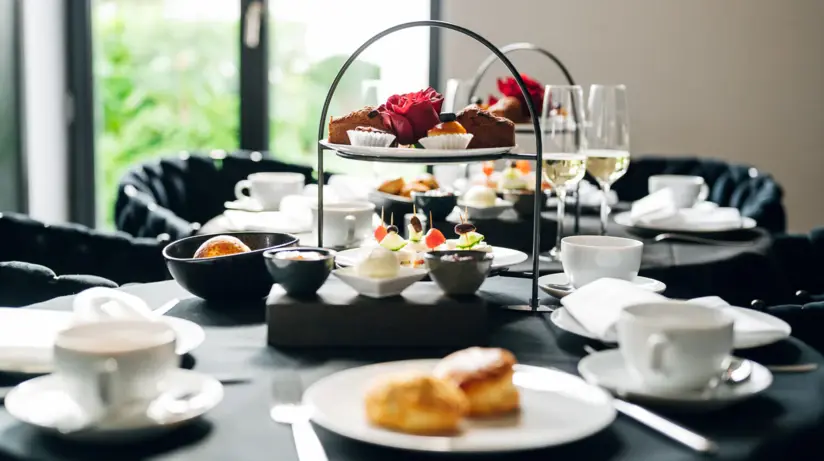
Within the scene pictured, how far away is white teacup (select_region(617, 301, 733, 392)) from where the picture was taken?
0.99 meters

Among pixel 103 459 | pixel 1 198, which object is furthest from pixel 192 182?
pixel 103 459

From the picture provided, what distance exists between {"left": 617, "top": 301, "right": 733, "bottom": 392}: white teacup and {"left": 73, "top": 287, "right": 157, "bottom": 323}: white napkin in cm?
56

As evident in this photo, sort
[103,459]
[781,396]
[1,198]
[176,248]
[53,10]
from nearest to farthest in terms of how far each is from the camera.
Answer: [103,459]
[781,396]
[176,248]
[1,198]
[53,10]

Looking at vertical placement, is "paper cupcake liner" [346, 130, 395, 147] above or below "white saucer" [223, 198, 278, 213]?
above

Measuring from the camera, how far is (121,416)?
92cm

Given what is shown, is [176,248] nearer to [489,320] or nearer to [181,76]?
[489,320]

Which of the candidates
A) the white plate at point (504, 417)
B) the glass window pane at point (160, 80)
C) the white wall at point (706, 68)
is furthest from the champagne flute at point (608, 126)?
the glass window pane at point (160, 80)

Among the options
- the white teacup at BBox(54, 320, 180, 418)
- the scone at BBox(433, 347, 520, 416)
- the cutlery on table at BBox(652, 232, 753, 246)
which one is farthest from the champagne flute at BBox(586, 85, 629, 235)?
the white teacup at BBox(54, 320, 180, 418)

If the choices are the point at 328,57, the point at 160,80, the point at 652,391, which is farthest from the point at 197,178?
the point at 652,391

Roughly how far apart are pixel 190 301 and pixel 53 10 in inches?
133

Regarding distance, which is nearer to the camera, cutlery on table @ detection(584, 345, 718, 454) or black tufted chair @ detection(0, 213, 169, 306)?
cutlery on table @ detection(584, 345, 718, 454)

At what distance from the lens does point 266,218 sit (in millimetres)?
2271

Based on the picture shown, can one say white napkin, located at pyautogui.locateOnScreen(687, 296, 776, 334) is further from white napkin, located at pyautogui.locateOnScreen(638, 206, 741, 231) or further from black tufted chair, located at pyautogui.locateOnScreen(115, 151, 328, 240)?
black tufted chair, located at pyautogui.locateOnScreen(115, 151, 328, 240)

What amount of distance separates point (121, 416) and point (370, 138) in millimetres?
684
